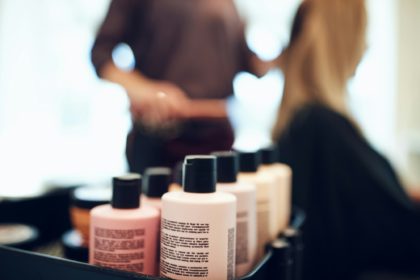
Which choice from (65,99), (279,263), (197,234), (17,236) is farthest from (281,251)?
(65,99)

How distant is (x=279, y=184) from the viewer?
54 cm

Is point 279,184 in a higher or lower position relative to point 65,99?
lower

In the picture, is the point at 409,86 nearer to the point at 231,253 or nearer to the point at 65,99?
the point at 65,99

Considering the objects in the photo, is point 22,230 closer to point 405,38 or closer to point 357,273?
point 357,273

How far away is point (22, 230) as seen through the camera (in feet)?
1.87

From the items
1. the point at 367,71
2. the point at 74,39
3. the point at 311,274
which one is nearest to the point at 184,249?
the point at 311,274

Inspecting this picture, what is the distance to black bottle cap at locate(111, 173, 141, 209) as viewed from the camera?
1.29ft

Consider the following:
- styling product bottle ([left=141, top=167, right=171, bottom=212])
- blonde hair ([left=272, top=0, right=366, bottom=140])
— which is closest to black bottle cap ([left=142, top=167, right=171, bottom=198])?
styling product bottle ([left=141, top=167, right=171, bottom=212])

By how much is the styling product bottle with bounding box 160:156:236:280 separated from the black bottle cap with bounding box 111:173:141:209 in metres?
0.05

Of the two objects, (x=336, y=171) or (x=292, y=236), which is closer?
(x=292, y=236)

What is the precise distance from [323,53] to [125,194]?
653 millimetres

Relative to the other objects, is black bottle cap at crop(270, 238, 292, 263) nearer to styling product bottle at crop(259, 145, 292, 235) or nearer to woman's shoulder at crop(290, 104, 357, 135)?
styling product bottle at crop(259, 145, 292, 235)

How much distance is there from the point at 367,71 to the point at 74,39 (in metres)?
1.39

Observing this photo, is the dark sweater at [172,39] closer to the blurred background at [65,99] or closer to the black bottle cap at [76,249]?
the blurred background at [65,99]
